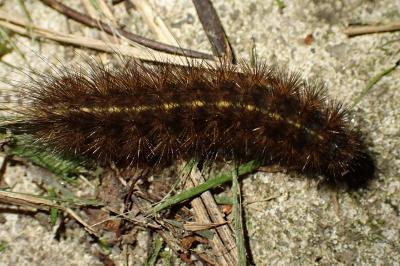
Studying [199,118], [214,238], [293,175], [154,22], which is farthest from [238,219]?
[154,22]

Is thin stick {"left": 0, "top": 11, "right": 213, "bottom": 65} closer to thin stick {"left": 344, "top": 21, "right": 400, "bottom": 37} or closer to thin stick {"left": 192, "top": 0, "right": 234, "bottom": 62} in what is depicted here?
thin stick {"left": 192, "top": 0, "right": 234, "bottom": 62}

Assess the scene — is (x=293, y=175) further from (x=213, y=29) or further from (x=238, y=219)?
(x=213, y=29)

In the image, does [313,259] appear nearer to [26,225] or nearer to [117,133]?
[117,133]

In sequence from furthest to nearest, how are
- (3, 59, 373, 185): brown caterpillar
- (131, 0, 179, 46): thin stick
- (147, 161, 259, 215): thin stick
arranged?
1. (131, 0, 179, 46): thin stick
2. (147, 161, 259, 215): thin stick
3. (3, 59, 373, 185): brown caterpillar

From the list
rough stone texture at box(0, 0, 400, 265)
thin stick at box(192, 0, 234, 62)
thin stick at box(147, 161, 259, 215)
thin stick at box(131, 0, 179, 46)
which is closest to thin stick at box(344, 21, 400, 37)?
rough stone texture at box(0, 0, 400, 265)

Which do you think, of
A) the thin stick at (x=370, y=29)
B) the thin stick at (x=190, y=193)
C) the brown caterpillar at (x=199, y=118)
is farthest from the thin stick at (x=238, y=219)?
the thin stick at (x=370, y=29)

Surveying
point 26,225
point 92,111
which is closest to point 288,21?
point 92,111
